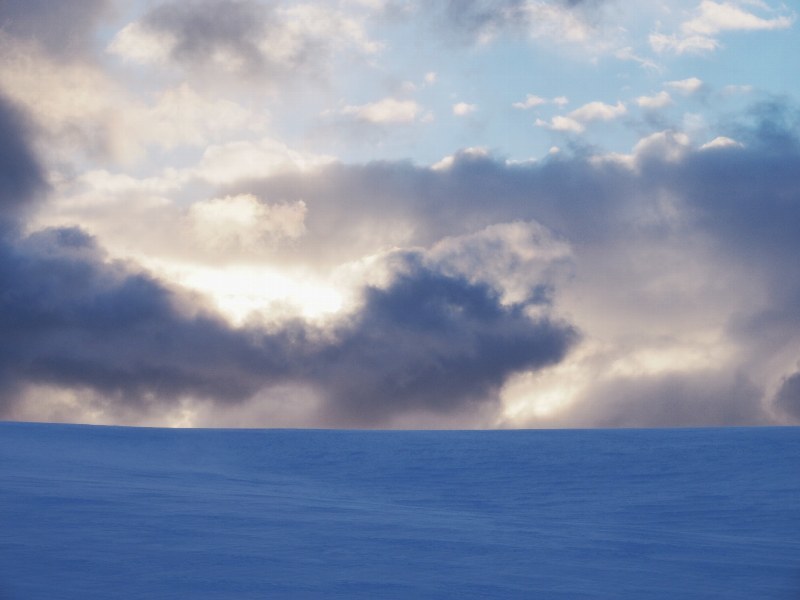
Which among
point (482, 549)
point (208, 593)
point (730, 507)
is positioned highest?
point (730, 507)

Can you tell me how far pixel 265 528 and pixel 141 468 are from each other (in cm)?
320

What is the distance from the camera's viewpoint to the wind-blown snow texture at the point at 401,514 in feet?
13.8

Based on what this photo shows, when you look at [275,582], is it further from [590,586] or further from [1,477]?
[1,477]

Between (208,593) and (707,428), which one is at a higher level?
(707,428)

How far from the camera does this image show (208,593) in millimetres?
3924

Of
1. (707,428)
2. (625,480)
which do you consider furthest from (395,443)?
(707,428)

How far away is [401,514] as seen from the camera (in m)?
5.91

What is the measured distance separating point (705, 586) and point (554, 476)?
341 centimetres

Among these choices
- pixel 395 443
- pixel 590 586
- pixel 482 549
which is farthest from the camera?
pixel 395 443

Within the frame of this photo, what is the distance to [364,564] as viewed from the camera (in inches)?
175

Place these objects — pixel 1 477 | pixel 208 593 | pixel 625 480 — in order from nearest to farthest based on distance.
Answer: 1. pixel 208 593
2. pixel 1 477
3. pixel 625 480

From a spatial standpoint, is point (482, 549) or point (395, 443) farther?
point (395, 443)

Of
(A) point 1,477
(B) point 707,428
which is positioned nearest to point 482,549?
(A) point 1,477

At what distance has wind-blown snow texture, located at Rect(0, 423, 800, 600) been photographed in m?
4.19
